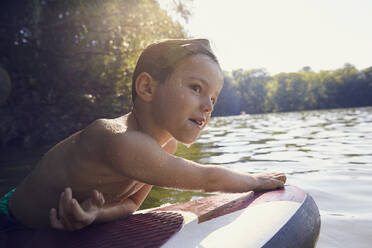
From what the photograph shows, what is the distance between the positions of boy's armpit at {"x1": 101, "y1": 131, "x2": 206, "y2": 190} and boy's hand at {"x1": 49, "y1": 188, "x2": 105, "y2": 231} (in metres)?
0.20

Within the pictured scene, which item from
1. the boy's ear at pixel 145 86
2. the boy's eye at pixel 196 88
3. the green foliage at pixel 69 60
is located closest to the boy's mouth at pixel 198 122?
the boy's eye at pixel 196 88

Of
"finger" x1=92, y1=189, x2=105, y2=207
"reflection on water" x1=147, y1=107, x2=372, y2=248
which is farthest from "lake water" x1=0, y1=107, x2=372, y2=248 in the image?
"finger" x1=92, y1=189, x2=105, y2=207

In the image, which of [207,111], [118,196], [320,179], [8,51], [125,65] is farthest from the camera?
[125,65]

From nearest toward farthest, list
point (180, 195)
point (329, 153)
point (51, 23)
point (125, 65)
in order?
point (180, 195) → point (329, 153) → point (51, 23) → point (125, 65)

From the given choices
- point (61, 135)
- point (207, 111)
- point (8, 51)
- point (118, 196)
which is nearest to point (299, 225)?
point (207, 111)

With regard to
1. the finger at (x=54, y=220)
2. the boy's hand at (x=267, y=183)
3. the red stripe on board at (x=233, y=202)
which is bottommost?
the red stripe on board at (x=233, y=202)

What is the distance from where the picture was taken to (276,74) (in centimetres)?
9156

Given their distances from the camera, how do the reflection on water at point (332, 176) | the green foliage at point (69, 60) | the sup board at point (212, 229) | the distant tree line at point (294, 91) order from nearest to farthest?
the sup board at point (212, 229) → the reflection on water at point (332, 176) → the green foliage at point (69, 60) → the distant tree line at point (294, 91)

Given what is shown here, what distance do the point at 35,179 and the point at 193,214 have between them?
88 centimetres

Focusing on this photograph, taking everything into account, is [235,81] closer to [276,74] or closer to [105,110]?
[276,74]

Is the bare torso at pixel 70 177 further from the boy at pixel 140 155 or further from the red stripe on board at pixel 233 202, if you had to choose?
the red stripe on board at pixel 233 202

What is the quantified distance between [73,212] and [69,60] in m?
11.3

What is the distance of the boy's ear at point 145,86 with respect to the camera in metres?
1.63

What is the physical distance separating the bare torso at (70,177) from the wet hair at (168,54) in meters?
0.33
